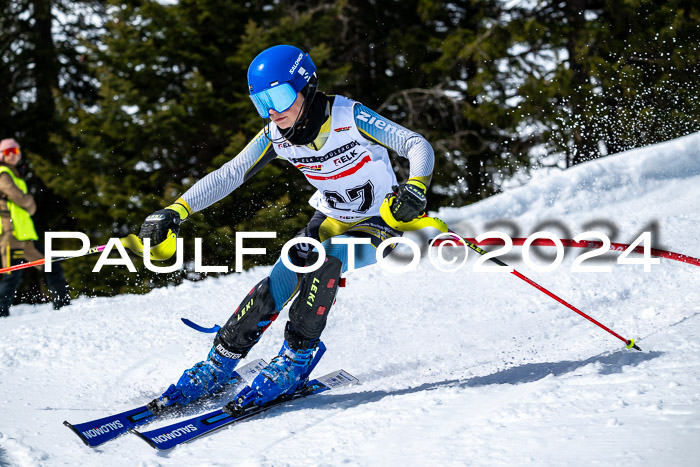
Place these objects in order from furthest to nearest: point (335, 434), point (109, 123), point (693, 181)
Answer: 1. point (109, 123)
2. point (693, 181)
3. point (335, 434)

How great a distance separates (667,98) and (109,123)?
28.8ft

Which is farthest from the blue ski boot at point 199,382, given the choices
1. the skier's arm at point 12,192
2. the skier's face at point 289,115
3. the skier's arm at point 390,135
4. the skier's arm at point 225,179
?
the skier's arm at point 12,192

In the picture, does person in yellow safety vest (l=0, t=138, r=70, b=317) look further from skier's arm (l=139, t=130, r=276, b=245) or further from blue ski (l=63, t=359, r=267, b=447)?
blue ski (l=63, t=359, r=267, b=447)

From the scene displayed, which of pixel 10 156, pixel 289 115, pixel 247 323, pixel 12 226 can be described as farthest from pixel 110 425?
pixel 10 156

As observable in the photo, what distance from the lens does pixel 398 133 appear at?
316cm

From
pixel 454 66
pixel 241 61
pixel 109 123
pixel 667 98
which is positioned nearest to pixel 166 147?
pixel 109 123

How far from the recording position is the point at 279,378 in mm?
3049

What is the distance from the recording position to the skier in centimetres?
297

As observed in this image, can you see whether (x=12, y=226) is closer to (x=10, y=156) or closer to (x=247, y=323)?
(x=10, y=156)

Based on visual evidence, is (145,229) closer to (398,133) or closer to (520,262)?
(398,133)

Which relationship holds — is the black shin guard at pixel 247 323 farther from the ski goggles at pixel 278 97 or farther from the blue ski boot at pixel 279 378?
the ski goggles at pixel 278 97

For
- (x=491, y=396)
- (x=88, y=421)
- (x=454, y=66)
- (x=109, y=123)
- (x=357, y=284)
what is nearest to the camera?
(x=491, y=396)

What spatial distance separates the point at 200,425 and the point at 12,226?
3.74m

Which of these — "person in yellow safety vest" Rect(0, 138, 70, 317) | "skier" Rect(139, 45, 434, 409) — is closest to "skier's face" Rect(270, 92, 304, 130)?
"skier" Rect(139, 45, 434, 409)
